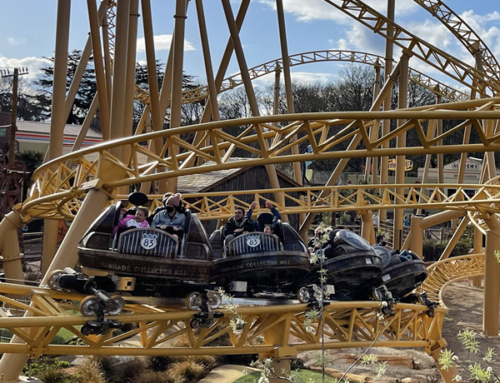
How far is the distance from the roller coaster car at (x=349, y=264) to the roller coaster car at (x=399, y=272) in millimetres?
518

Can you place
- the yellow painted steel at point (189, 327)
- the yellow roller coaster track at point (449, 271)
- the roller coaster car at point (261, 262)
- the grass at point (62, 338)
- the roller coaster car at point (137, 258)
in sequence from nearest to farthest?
the yellow painted steel at point (189, 327) < the roller coaster car at point (137, 258) < the roller coaster car at point (261, 262) < the grass at point (62, 338) < the yellow roller coaster track at point (449, 271)

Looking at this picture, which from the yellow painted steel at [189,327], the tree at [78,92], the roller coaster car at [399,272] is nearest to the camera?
the yellow painted steel at [189,327]

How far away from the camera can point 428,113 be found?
219 inches

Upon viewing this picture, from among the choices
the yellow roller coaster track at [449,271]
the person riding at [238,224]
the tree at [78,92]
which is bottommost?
the yellow roller coaster track at [449,271]

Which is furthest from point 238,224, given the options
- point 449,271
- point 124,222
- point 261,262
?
point 449,271

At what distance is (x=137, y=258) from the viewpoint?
5250 mm

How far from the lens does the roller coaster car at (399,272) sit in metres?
7.70

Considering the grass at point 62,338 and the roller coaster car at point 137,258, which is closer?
the roller coaster car at point 137,258

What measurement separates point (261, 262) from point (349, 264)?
4.57 ft

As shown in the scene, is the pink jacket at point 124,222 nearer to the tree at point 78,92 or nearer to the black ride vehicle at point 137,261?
the black ride vehicle at point 137,261

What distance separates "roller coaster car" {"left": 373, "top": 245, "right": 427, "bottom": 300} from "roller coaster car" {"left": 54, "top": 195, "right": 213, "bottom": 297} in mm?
3034

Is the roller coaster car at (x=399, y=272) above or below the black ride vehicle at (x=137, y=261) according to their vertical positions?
below

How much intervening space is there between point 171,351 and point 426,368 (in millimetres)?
6113

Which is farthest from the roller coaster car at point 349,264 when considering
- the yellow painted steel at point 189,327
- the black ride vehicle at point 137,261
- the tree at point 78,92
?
the tree at point 78,92
